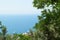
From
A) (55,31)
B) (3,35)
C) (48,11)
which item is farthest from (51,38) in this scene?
(3,35)

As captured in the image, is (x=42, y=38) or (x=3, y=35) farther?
(x=3, y=35)

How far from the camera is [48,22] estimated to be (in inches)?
361

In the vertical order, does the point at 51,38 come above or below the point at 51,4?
below

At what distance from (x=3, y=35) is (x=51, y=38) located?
23.5 metres

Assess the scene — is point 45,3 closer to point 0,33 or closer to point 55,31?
point 55,31

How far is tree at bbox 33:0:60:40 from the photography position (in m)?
9.00

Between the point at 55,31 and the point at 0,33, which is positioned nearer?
the point at 55,31

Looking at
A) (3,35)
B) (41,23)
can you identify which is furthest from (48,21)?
(3,35)

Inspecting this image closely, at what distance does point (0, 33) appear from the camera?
3269cm

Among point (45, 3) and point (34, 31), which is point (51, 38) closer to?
point (34, 31)

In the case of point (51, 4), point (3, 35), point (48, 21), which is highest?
point (51, 4)

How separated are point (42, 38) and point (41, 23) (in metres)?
0.52

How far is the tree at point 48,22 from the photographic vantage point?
29.5 feet

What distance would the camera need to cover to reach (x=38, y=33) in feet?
30.4
